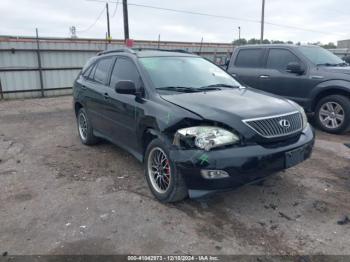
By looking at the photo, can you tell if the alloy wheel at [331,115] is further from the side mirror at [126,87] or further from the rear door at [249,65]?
the side mirror at [126,87]

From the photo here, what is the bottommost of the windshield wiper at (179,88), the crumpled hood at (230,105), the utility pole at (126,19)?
the crumpled hood at (230,105)

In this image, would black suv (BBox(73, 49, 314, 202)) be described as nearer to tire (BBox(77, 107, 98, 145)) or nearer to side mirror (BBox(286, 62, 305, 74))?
tire (BBox(77, 107, 98, 145))

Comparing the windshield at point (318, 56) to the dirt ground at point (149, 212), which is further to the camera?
the windshield at point (318, 56)

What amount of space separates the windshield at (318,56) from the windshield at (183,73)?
3287 millimetres

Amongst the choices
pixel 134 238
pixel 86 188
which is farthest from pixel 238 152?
pixel 86 188

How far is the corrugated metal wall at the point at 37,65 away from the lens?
12094mm

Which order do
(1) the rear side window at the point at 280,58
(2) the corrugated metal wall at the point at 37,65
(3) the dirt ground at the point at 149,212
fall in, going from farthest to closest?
(2) the corrugated metal wall at the point at 37,65 < (1) the rear side window at the point at 280,58 < (3) the dirt ground at the point at 149,212

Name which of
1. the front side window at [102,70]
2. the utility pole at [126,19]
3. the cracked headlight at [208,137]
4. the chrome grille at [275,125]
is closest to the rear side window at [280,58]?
the chrome grille at [275,125]

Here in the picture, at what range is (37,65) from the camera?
12727mm

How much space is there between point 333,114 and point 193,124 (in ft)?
15.3

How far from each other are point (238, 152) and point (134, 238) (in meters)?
1.28

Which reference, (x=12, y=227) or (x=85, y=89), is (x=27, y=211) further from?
(x=85, y=89)

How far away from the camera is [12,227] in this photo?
10.4 feet

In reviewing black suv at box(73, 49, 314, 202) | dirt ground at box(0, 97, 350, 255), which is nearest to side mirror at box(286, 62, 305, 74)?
dirt ground at box(0, 97, 350, 255)
